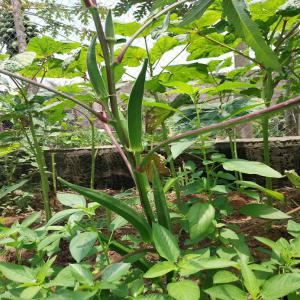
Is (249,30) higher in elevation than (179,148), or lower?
higher

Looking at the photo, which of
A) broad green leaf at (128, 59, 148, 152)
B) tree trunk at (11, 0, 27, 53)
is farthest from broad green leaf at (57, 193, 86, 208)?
tree trunk at (11, 0, 27, 53)

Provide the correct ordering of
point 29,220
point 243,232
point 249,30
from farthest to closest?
point 243,232, point 29,220, point 249,30

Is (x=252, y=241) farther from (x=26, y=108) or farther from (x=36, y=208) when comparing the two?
(x=36, y=208)

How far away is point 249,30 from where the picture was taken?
445mm

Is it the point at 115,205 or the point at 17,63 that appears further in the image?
the point at 17,63

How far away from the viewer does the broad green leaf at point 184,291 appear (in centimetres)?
46

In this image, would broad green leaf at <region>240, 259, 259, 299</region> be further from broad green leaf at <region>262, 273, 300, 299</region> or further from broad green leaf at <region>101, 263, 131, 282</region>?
broad green leaf at <region>101, 263, 131, 282</region>

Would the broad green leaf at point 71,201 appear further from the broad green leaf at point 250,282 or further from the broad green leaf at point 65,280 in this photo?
the broad green leaf at point 250,282

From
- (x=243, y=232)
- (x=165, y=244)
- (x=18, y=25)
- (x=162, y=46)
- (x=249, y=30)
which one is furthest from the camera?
(x=18, y=25)

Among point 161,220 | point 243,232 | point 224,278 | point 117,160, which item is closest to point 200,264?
point 224,278

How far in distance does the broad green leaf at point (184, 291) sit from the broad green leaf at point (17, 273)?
257 millimetres

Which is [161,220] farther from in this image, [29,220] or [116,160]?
[116,160]

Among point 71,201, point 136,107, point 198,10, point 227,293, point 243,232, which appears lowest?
point 243,232

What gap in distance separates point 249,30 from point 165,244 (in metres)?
0.35
